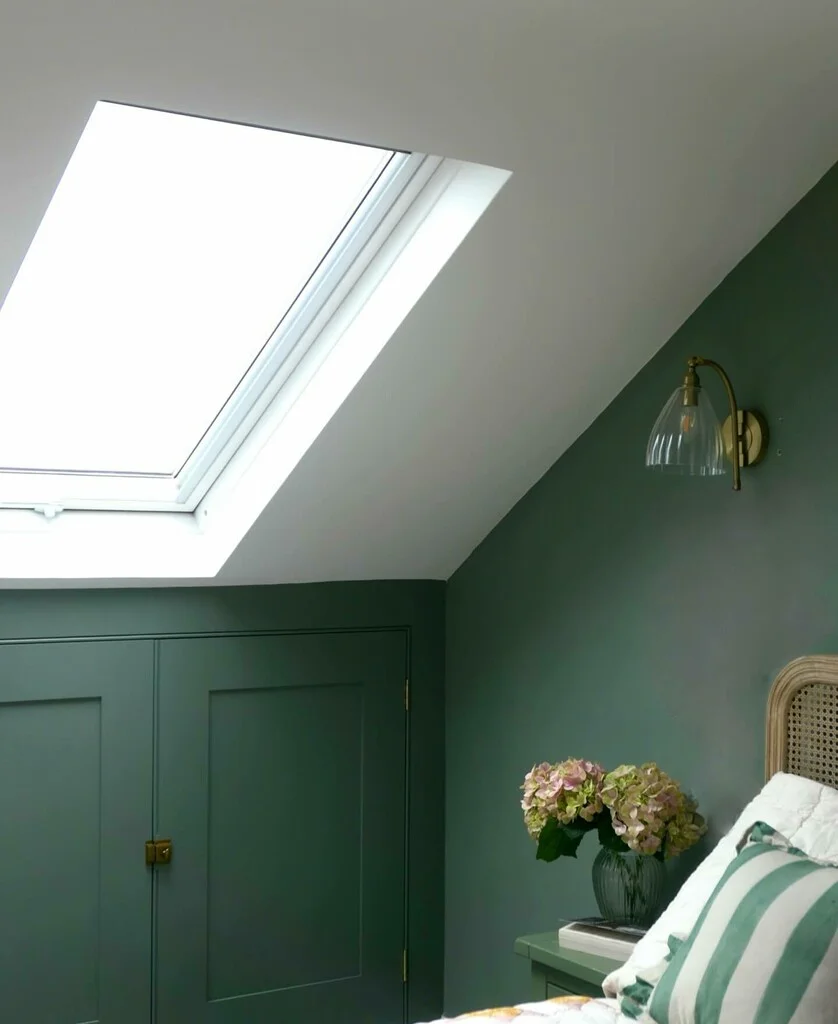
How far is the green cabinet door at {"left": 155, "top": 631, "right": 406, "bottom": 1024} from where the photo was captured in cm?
313

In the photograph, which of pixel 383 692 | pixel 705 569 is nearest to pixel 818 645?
pixel 705 569

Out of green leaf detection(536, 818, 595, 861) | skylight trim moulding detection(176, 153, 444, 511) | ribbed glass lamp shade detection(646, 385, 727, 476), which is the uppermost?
skylight trim moulding detection(176, 153, 444, 511)

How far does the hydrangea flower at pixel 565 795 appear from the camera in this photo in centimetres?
248

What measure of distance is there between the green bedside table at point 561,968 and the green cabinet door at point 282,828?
3.12 ft

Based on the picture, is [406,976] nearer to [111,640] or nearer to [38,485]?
[111,640]

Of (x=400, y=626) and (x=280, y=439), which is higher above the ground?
(x=280, y=439)

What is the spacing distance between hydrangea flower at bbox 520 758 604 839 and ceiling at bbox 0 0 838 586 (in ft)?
2.89

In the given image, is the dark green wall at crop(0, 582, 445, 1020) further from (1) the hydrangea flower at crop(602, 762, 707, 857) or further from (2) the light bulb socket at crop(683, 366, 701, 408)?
(2) the light bulb socket at crop(683, 366, 701, 408)

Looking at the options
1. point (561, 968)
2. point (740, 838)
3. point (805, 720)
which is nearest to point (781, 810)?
point (740, 838)

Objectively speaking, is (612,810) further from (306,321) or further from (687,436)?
(306,321)

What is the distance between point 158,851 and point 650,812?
1391 mm

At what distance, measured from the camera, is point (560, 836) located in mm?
2518

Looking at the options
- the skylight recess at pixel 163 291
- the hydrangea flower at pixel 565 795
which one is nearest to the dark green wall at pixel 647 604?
the hydrangea flower at pixel 565 795

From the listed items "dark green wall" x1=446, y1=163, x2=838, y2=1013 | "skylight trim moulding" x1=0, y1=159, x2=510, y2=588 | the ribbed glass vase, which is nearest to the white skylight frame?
"skylight trim moulding" x1=0, y1=159, x2=510, y2=588
